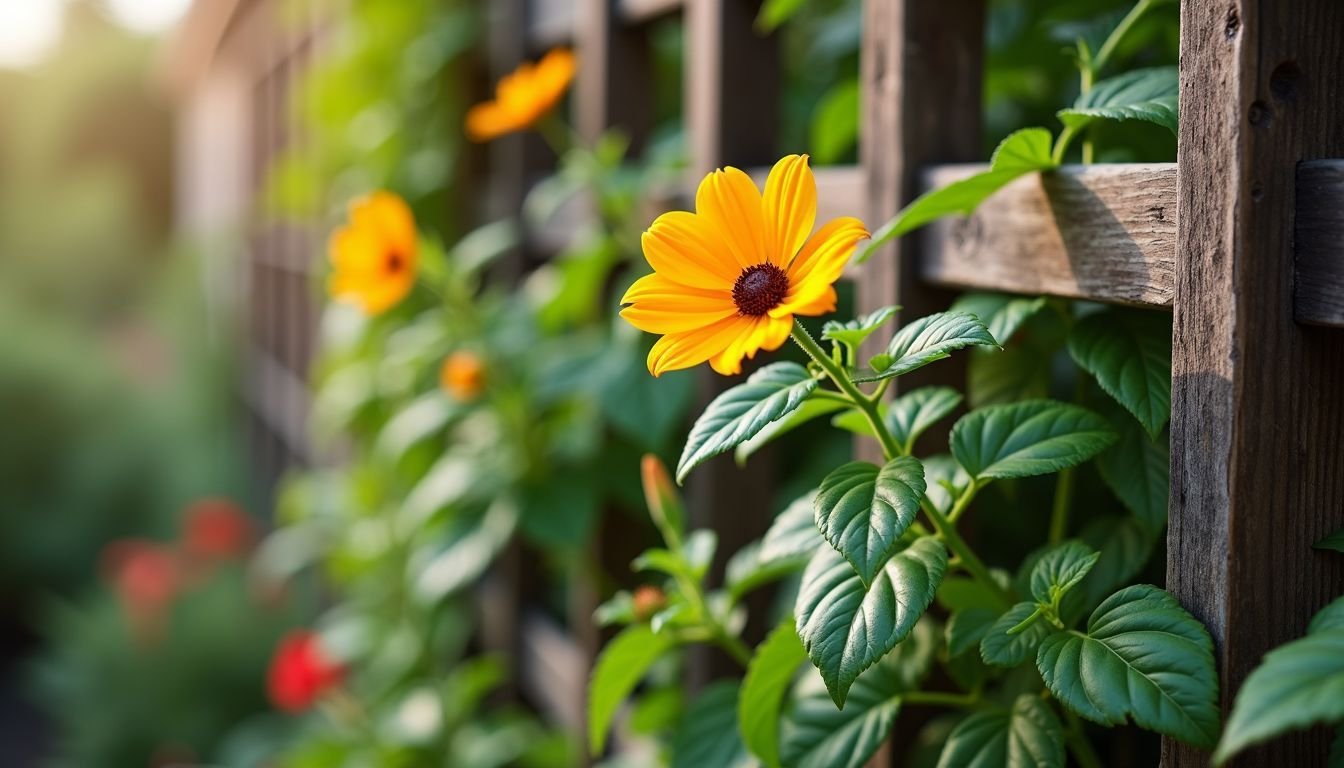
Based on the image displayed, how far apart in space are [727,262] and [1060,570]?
0.90 ft

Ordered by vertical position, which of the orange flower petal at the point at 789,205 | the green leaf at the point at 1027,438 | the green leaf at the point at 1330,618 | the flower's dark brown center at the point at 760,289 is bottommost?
the green leaf at the point at 1330,618

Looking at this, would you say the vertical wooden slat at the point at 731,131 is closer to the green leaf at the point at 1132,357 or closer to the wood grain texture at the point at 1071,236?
the wood grain texture at the point at 1071,236

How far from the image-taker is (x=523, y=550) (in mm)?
2205

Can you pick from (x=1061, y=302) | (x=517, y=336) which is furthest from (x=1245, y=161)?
(x=517, y=336)

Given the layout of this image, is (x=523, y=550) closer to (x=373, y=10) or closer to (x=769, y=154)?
(x=769, y=154)

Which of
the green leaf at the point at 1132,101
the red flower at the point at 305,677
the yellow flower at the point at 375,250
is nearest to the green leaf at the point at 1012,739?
the green leaf at the point at 1132,101

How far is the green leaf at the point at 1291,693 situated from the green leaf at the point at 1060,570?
180mm

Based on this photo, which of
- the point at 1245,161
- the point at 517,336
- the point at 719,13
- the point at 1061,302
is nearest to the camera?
the point at 1245,161

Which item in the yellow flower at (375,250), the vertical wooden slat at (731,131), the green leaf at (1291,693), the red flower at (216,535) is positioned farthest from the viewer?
the red flower at (216,535)

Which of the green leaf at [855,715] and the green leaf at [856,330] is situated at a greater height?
the green leaf at [856,330]

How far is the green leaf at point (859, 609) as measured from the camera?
700mm

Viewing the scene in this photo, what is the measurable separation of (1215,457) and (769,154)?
82 cm

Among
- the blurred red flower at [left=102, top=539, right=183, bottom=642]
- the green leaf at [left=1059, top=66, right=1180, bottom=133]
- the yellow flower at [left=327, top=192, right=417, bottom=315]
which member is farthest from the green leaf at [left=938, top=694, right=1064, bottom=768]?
the blurred red flower at [left=102, top=539, right=183, bottom=642]

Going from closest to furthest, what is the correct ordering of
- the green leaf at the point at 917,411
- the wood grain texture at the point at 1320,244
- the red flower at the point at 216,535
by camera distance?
1. the wood grain texture at the point at 1320,244
2. the green leaf at the point at 917,411
3. the red flower at the point at 216,535
